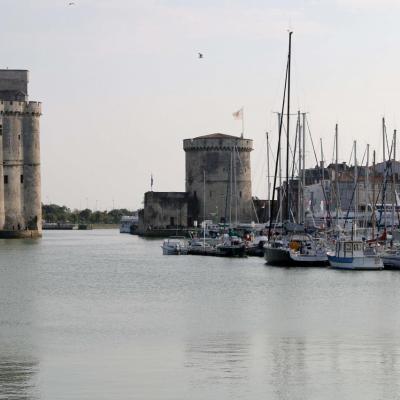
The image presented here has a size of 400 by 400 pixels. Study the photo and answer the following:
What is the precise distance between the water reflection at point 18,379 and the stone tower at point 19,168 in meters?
51.9

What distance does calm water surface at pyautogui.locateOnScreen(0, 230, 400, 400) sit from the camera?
17.9 meters

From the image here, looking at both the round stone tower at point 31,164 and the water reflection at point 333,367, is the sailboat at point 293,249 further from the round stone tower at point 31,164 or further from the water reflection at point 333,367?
the round stone tower at point 31,164

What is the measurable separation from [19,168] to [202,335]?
5075 centimetres

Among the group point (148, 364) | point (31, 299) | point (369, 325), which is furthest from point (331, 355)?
point (31, 299)

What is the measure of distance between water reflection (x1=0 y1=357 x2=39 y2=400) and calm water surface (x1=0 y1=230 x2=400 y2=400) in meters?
0.02

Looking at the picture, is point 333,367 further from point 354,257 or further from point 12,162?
point 12,162

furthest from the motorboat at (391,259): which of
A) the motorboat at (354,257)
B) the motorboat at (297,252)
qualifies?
the motorboat at (297,252)

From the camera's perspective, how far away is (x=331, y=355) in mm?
20625

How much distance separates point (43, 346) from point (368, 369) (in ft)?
19.2

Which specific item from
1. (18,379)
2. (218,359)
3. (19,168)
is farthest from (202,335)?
(19,168)

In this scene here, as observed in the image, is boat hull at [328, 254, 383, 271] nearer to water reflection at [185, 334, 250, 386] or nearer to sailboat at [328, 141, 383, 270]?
sailboat at [328, 141, 383, 270]

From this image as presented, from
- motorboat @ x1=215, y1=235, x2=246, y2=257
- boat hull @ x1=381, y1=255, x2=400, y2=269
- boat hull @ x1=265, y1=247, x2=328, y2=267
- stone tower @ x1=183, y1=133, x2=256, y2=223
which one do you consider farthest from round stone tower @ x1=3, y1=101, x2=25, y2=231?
boat hull @ x1=381, y1=255, x2=400, y2=269

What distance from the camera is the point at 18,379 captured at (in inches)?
729

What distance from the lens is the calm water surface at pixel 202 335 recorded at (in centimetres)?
1794
